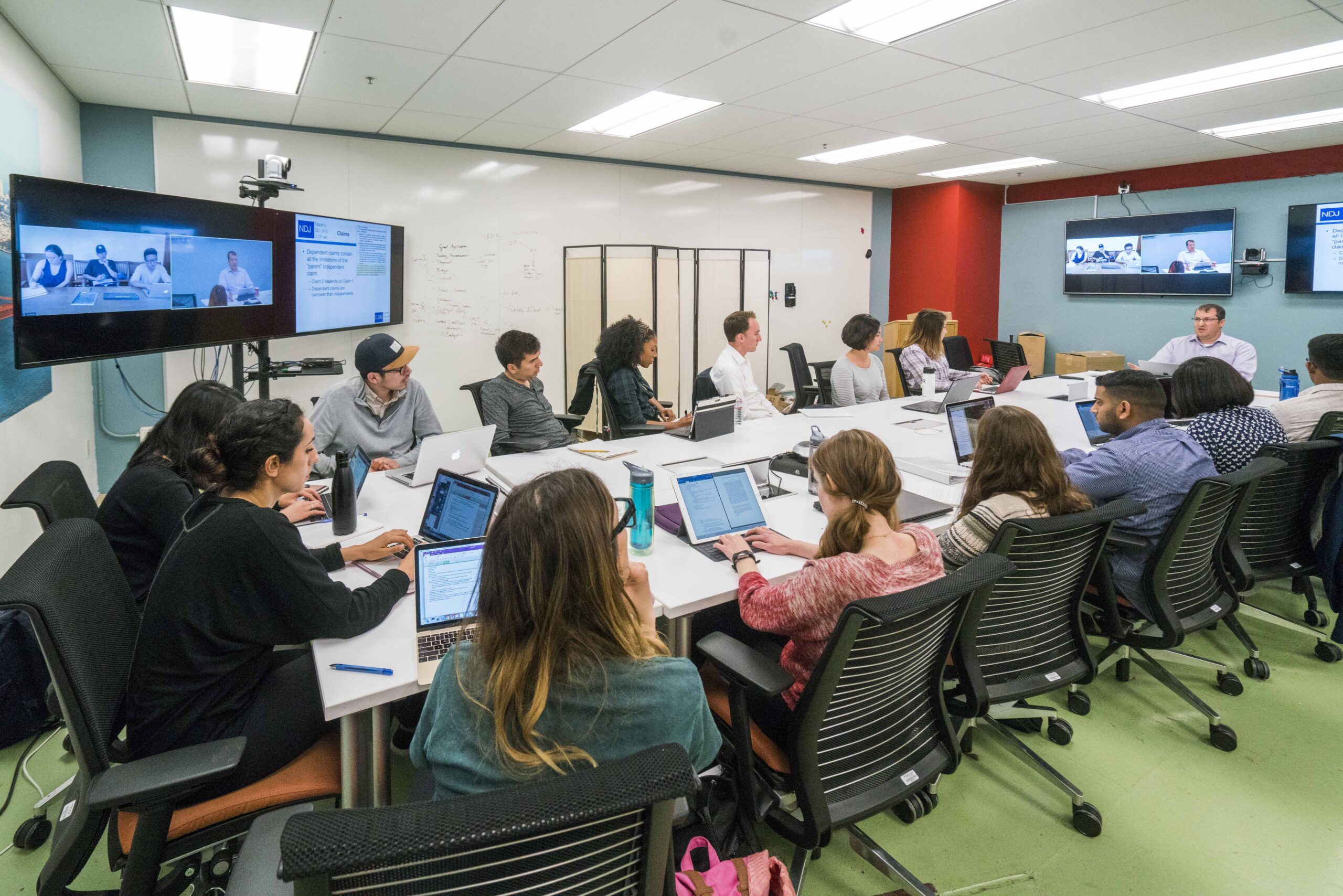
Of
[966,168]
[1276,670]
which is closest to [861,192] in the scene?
[966,168]

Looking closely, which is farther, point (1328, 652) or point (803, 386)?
point (803, 386)

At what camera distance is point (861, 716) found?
61.2 inches

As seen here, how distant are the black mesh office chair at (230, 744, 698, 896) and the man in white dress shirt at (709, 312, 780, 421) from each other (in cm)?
357

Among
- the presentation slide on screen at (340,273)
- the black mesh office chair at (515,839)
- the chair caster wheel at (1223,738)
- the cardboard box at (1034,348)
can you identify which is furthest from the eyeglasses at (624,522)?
the cardboard box at (1034,348)

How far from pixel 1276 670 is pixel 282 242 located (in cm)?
526

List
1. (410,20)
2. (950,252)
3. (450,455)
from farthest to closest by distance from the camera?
1. (950,252)
2. (410,20)
3. (450,455)

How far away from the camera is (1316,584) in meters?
3.70

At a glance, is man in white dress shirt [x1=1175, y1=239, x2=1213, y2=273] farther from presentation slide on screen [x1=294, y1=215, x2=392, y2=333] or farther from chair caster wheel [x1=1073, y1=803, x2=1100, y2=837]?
presentation slide on screen [x1=294, y1=215, x2=392, y2=333]

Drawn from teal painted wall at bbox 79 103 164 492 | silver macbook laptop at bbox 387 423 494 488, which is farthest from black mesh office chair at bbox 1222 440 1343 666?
teal painted wall at bbox 79 103 164 492

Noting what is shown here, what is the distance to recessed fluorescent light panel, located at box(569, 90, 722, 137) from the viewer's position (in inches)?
181

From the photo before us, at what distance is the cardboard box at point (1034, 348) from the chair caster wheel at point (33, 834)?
864cm

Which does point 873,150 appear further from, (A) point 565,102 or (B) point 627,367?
(B) point 627,367

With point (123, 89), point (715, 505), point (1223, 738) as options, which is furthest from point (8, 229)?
point (1223, 738)

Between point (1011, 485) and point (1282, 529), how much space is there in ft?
5.07
